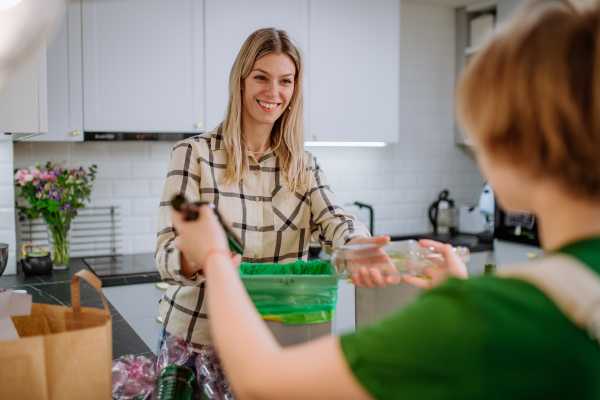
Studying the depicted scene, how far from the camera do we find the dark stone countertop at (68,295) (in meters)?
1.53

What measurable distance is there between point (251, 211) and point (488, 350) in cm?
124

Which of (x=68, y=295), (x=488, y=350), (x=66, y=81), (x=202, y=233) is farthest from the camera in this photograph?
(x=66, y=81)

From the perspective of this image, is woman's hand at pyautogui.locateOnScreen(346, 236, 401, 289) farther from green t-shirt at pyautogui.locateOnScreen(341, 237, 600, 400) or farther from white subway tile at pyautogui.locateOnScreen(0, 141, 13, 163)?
white subway tile at pyautogui.locateOnScreen(0, 141, 13, 163)

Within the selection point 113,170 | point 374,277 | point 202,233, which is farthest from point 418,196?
point 202,233

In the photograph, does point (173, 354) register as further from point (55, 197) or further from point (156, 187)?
point (156, 187)

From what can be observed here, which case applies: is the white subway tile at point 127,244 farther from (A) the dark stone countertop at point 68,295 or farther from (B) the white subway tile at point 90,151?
(B) the white subway tile at point 90,151

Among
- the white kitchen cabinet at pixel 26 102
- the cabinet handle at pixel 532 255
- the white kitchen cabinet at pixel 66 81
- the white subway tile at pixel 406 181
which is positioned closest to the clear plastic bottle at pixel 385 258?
the white kitchen cabinet at pixel 26 102

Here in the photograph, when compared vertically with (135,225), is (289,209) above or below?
above

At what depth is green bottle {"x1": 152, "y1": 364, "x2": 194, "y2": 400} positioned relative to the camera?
3.14 ft

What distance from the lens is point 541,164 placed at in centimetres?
60

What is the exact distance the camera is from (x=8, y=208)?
2711mm

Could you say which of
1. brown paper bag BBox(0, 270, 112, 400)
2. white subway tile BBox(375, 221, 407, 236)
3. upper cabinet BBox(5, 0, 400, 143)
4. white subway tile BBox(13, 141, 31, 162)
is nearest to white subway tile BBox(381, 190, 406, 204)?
white subway tile BBox(375, 221, 407, 236)

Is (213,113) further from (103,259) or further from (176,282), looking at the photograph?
(176,282)

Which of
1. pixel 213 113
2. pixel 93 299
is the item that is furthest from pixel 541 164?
pixel 213 113
